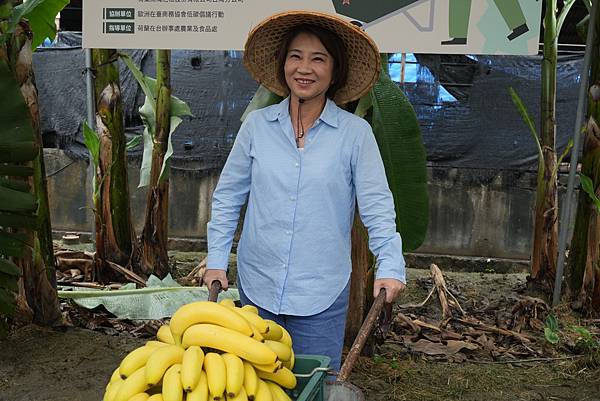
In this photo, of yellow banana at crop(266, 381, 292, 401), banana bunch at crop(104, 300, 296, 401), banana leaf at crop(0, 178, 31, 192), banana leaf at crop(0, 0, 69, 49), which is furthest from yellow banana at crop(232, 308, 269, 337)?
banana leaf at crop(0, 0, 69, 49)

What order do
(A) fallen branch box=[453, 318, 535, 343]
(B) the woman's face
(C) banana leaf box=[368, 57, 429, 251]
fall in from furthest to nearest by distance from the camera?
(A) fallen branch box=[453, 318, 535, 343], (C) banana leaf box=[368, 57, 429, 251], (B) the woman's face

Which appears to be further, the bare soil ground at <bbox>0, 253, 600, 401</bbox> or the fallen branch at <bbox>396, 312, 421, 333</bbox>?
the fallen branch at <bbox>396, 312, 421, 333</bbox>

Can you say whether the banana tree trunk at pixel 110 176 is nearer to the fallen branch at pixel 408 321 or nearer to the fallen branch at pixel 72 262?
the fallen branch at pixel 72 262

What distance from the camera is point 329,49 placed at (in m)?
1.83

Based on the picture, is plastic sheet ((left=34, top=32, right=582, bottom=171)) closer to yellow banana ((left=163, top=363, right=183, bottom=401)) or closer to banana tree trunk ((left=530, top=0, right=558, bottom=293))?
banana tree trunk ((left=530, top=0, right=558, bottom=293))

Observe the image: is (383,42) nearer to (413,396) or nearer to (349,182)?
(349,182)

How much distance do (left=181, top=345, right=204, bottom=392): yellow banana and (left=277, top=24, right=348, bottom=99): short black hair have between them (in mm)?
908

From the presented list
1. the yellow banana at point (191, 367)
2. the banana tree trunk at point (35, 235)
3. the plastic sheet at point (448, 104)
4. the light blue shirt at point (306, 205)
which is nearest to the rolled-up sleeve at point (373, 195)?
the light blue shirt at point (306, 205)

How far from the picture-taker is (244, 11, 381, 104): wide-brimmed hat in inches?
72.0

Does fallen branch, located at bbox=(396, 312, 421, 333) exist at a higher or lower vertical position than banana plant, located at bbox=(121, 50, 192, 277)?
lower

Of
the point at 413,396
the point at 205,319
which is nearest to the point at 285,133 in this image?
the point at 205,319

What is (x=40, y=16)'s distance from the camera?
2869mm

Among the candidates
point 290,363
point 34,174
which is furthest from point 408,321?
point 290,363

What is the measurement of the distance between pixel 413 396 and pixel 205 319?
1688 millimetres
